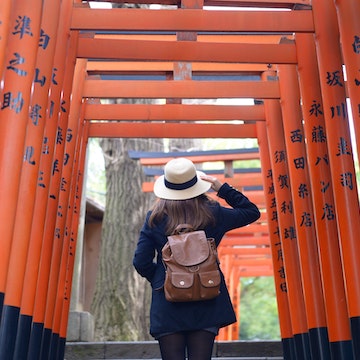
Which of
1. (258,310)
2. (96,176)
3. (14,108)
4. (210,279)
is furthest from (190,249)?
(258,310)

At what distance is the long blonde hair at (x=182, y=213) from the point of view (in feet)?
13.9

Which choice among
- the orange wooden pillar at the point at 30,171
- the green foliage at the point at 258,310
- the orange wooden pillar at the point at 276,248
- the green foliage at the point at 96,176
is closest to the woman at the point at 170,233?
the orange wooden pillar at the point at 30,171

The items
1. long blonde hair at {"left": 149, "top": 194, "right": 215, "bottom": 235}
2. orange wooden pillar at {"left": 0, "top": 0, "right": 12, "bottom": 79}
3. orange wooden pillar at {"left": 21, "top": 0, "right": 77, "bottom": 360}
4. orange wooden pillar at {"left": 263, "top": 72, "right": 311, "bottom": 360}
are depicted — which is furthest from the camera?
orange wooden pillar at {"left": 263, "top": 72, "right": 311, "bottom": 360}

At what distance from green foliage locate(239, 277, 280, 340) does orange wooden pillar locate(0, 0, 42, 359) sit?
89.4ft

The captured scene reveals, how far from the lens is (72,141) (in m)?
6.75

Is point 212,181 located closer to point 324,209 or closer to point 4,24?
point 324,209

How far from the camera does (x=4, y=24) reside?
12.6 feet

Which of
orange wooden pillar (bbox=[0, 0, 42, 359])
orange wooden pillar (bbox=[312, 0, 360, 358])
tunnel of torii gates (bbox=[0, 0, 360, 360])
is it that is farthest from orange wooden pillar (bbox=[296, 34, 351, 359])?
orange wooden pillar (bbox=[0, 0, 42, 359])

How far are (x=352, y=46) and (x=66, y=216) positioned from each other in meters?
2.98

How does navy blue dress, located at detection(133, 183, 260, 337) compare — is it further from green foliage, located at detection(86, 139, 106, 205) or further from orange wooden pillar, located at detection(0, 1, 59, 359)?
green foliage, located at detection(86, 139, 106, 205)

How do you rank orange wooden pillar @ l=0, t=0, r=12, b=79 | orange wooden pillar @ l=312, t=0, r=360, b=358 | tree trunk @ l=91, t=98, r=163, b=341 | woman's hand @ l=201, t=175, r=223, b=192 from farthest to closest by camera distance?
1. tree trunk @ l=91, t=98, r=163, b=341
2. orange wooden pillar @ l=312, t=0, r=360, b=358
3. woman's hand @ l=201, t=175, r=223, b=192
4. orange wooden pillar @ l=0, t=0, r=12, b=79

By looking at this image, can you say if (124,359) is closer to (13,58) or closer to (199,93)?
(199,93)

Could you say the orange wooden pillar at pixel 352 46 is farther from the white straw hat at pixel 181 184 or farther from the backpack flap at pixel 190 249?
the backpack flap at pixel 190 249

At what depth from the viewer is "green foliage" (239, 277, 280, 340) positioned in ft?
102
